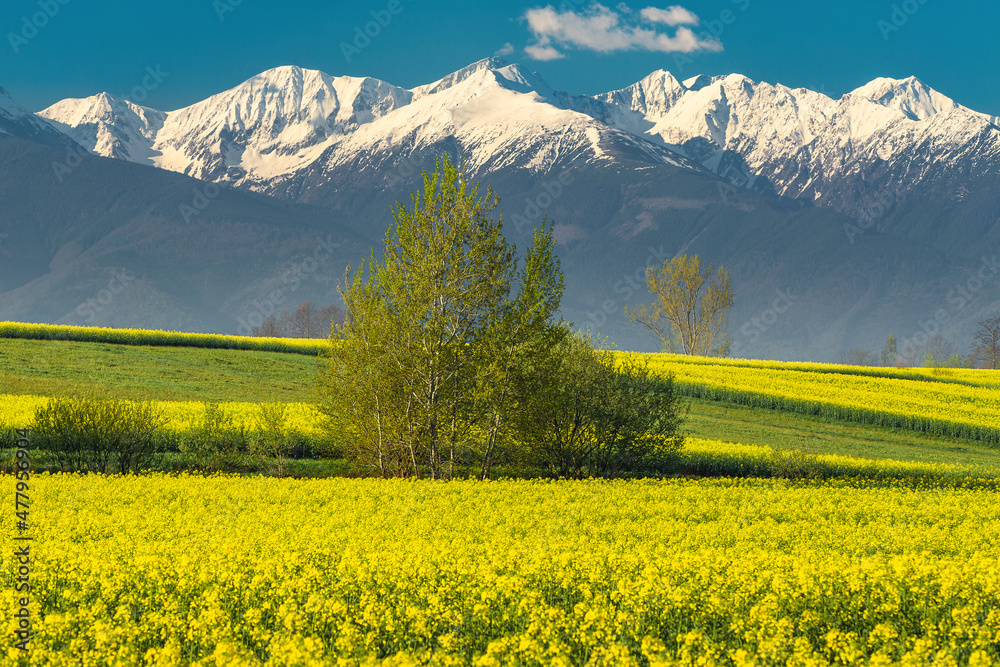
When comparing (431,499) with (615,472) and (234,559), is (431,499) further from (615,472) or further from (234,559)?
(615,472)

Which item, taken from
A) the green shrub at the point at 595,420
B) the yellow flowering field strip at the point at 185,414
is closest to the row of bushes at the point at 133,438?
the yellow flowering field strip at the point at 185,414

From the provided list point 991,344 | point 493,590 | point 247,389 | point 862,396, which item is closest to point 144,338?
point 247,389

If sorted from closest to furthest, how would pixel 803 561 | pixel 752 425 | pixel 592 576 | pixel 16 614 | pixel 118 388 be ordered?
pixel 16 614 → pixel 592 576 → pixel 803 561 → pixel 118 388 → pixel 752 425

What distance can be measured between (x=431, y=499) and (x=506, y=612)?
9.39 metres

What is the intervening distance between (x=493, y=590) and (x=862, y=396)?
5071 cm

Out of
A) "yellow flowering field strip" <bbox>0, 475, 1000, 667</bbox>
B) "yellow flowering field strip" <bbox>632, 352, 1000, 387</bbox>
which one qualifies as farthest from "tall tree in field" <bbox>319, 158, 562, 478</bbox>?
"yellow flowering field strip" <bbox>632, 352, 1000, 387</bbox>

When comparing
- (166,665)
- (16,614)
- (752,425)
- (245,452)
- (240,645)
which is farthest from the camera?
(752,425)

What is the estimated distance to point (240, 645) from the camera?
25.3ft

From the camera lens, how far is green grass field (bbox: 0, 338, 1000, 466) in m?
40.3

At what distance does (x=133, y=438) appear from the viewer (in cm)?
2667

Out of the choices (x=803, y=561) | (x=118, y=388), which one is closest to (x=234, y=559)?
(x=803, y=561)

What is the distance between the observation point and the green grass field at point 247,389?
132ft

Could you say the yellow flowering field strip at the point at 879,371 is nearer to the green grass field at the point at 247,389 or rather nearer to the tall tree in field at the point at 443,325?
the green grass field at the point at 247,389

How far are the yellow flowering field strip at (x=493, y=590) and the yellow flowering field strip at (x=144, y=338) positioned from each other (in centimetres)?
4649
